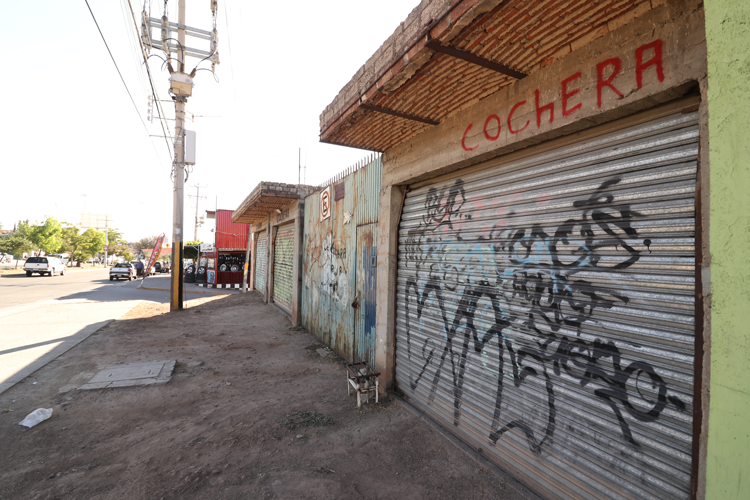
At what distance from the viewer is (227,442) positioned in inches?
134

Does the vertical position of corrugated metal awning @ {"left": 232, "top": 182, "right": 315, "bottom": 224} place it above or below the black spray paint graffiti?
above

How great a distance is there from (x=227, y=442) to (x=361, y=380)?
5.85 ft

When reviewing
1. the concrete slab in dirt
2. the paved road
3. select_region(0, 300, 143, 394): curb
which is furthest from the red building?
the concrete slab in dirt

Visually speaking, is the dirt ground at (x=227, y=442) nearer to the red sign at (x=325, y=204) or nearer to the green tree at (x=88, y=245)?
the red sign at (x=325, y=204)

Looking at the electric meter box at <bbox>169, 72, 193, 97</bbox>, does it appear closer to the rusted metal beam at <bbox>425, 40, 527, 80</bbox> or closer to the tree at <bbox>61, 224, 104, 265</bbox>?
the rusted metal beam at <bbox>425, 40, 527, 80</bbox>

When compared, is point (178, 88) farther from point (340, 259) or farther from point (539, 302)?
point (539, 302)

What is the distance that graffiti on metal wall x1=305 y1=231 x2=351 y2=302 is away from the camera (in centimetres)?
622

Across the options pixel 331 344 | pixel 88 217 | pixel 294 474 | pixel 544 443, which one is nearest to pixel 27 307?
pixel 331 344

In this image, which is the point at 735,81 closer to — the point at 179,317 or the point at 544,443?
the point at 544,443

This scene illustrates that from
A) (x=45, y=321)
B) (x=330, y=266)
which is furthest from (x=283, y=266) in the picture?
(x=45, y=321)

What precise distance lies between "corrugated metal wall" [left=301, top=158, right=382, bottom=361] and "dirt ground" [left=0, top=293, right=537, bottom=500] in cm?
75

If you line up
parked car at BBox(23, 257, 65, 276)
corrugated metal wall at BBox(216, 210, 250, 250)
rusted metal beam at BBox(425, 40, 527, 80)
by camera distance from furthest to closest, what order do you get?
parked car at BBox(23, 257, 65, 276)
corrugated metal wall at BBox(216, 210, 250, 250)
rusted metal beam at BBox(425, 40, 527, 80)

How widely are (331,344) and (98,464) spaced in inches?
156

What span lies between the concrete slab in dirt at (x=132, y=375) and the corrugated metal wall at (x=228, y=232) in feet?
55.7
